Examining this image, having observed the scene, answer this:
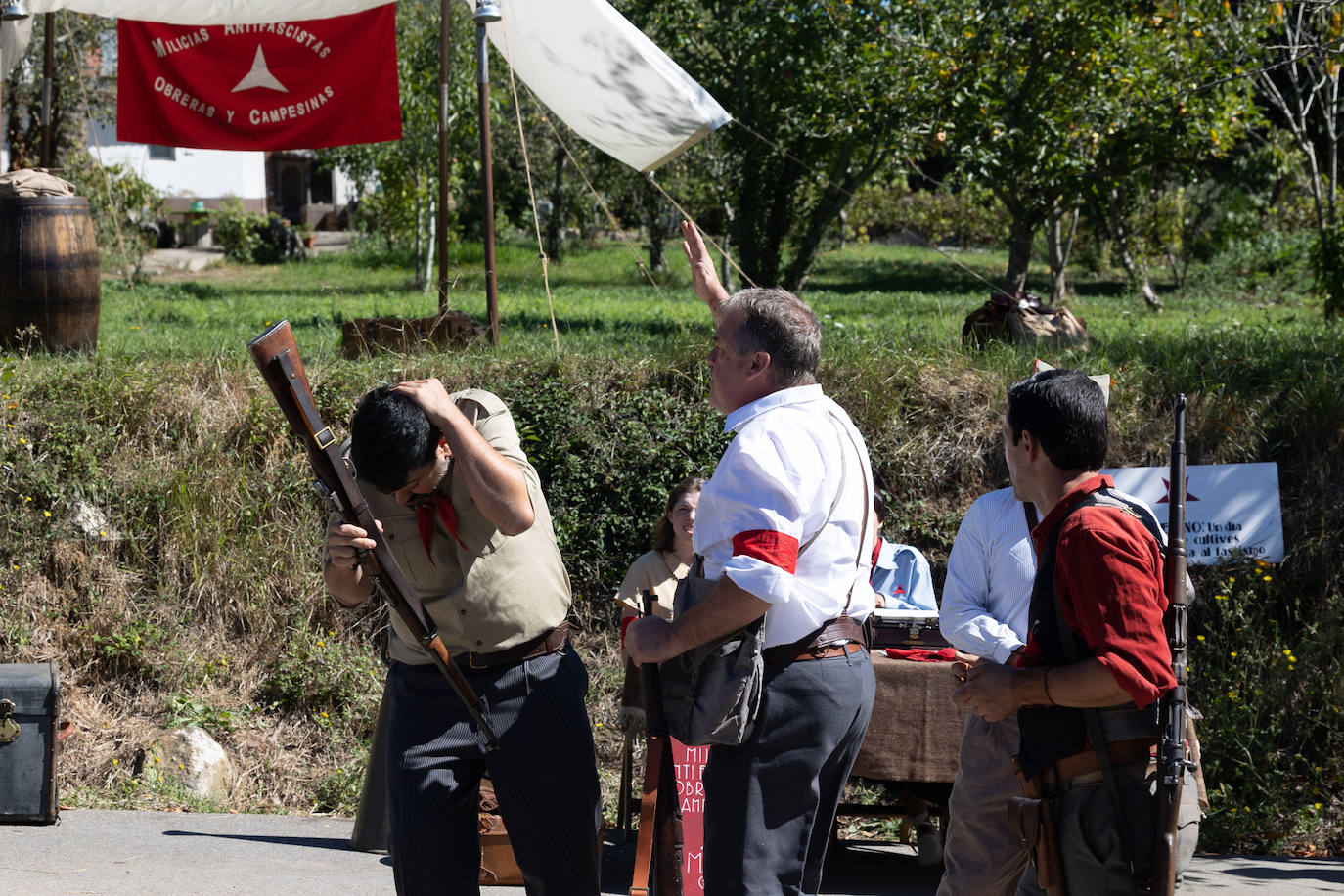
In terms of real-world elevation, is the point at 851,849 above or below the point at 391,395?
below

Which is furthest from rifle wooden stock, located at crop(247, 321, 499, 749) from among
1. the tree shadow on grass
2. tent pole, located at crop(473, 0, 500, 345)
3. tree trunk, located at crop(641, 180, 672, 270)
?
tree trunk, located at crop(641, 180, 672, 270)

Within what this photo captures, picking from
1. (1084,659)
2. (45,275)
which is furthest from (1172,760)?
(45,275)

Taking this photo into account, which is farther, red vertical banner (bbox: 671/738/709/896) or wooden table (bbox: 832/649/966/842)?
wooden table (bbox: 832/649/966/842)

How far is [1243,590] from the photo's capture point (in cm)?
650

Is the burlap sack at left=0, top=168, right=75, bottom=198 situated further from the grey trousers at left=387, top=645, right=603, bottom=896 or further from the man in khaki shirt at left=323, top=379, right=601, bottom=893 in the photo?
the grey trousers at left=387, top=645, right=603, bottom=896

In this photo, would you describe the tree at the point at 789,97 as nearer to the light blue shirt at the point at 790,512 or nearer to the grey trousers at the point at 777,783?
the light blue shirt at the point at 790,512

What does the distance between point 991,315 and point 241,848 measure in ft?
17.8

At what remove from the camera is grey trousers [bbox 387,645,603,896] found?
332 centimetres

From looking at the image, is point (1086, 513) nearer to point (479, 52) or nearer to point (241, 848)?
point (241, 848)

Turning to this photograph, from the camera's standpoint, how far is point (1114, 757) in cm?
284

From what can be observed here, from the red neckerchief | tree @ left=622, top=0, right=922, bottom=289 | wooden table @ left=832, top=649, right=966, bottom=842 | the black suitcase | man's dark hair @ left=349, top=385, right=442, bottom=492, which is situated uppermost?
tree @ left=622, top=0, right=922, bottom=289

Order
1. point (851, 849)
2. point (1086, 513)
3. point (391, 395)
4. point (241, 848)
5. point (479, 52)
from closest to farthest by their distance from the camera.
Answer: point (1086, 513)
point (391, 395)
point (241, 848)
point (851, 849)
point (479, 52)

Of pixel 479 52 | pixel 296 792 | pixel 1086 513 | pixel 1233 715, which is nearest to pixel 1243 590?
pixel 1233 715

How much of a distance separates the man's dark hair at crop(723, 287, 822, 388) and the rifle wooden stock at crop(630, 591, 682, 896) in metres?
0.76
